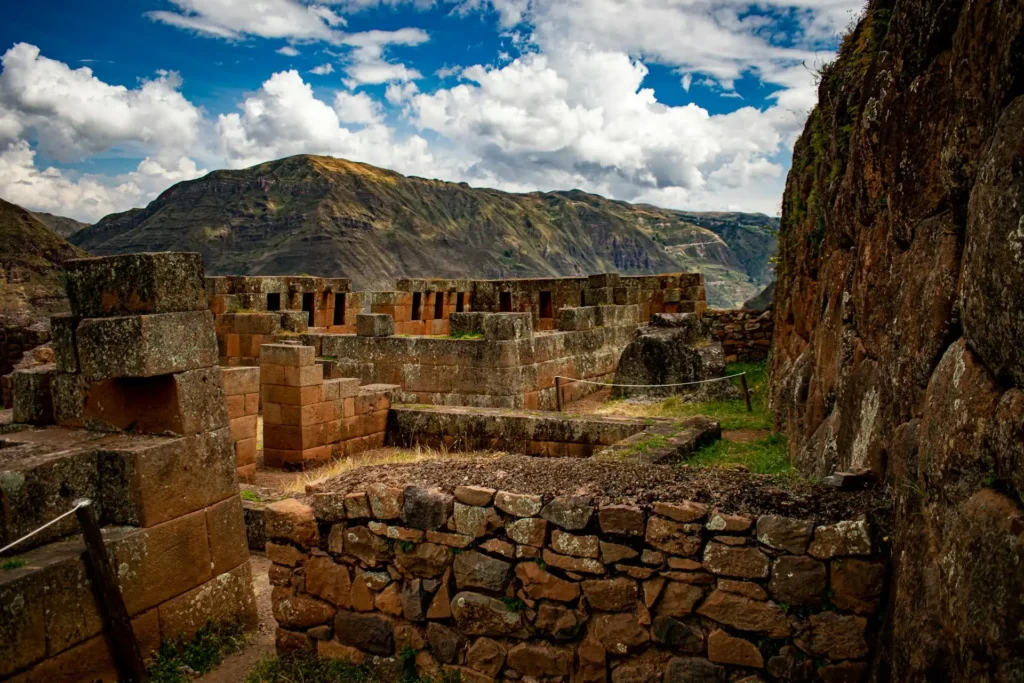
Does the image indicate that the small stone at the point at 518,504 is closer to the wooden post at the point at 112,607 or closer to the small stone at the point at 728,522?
the small stone at the point at 728,522

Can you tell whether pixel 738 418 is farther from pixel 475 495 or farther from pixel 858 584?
pixel 858 584

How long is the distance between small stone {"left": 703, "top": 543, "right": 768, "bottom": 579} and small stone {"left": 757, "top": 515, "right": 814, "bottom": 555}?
9 centimetres

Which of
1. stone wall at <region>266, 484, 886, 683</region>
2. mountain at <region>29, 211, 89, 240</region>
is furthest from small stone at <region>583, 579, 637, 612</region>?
mountain at <region>29, 211, 89, 240</region>

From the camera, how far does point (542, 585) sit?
4.34 metres

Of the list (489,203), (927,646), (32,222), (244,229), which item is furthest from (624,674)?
(489,203)

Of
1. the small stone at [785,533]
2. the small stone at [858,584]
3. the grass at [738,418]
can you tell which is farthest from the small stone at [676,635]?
the grass at [738,418]

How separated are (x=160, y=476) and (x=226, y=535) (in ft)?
2.93

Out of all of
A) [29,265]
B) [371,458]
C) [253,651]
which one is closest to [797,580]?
[253,651]

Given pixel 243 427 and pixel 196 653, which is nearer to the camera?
pixel 196 653

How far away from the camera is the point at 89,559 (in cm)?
495

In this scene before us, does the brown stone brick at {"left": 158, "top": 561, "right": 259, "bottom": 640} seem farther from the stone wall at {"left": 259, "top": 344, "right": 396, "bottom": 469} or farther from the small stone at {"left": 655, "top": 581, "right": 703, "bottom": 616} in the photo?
the stone wall at {"left": 259, "top": 344, "right": 396, "bottom": 469}

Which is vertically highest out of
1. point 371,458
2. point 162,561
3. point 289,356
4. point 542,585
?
point 289,356

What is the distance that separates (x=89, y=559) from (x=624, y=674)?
3749mm

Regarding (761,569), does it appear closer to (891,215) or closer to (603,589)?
(603,589)
